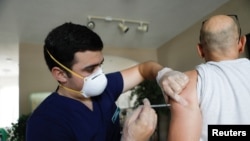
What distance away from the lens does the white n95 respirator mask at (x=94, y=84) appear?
117 centimetres

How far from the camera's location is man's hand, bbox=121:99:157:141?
89cm

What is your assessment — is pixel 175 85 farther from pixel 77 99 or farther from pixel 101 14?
pixel 101 14

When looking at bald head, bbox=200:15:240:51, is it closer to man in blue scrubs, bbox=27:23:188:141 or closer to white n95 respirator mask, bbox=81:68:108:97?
man in blue scrubs, bbox=27:23:188:141

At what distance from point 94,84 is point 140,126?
1.22 feet

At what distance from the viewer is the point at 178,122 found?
3.05ft

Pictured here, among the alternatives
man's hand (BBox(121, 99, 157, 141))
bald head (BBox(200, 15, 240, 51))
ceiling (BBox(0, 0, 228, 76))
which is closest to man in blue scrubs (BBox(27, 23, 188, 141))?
man's hand (BBox(121, 99, 157, 141))

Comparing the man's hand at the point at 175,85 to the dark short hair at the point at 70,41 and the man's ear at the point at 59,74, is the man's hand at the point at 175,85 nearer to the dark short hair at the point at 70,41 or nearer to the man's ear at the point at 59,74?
the dark short hair at the point at 70,41

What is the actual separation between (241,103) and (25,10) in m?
3.02

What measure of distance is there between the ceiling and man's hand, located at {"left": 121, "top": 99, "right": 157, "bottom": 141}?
2.60m

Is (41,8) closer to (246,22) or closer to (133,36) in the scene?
(133,36)

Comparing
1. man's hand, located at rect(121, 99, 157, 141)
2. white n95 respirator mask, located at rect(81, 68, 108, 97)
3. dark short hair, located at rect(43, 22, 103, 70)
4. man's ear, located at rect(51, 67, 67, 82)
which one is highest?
Answer: dark short hair, located at rect(43, 22, 103, 70)

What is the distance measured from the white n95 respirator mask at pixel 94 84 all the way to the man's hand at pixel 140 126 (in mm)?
312

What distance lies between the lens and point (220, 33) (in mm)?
944

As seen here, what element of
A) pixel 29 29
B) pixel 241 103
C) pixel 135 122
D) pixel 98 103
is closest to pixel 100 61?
pixel 98 103
